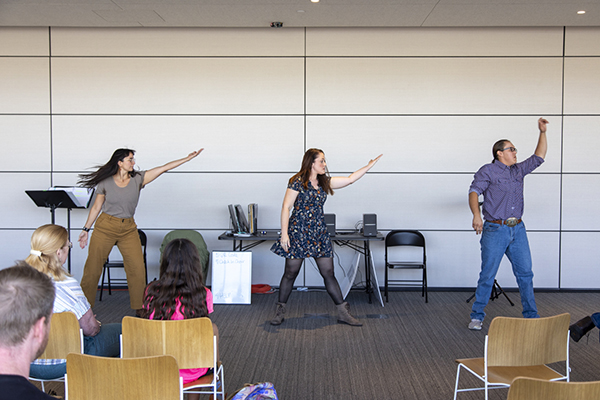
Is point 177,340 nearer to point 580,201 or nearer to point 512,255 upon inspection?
point 512,255

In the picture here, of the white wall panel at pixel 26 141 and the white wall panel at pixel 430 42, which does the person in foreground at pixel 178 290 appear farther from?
the white wall panel at pixel 26 141

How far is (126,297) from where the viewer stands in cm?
550

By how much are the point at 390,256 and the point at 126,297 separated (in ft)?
10.4

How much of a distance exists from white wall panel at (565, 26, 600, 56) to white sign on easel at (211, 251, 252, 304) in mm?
4556

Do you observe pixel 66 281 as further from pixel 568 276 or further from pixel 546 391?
pixel 568 276

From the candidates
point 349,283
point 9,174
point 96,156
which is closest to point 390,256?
point 349,283

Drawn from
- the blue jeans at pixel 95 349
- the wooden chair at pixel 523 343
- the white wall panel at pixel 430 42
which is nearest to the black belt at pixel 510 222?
the wooden chair at pixel 523 343

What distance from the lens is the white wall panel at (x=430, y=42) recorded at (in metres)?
5.64

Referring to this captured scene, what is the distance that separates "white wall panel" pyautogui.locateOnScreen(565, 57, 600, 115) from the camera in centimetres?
562

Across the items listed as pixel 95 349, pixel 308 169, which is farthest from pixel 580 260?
pixel 95 349

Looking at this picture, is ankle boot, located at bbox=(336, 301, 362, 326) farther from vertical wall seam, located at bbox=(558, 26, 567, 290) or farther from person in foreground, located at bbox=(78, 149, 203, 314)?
vertical wall seam, located at bbox=(558, 26, 567, 290)

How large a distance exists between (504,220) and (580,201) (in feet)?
7.41

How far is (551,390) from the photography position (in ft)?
5.30

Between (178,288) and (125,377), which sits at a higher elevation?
(178,288)
